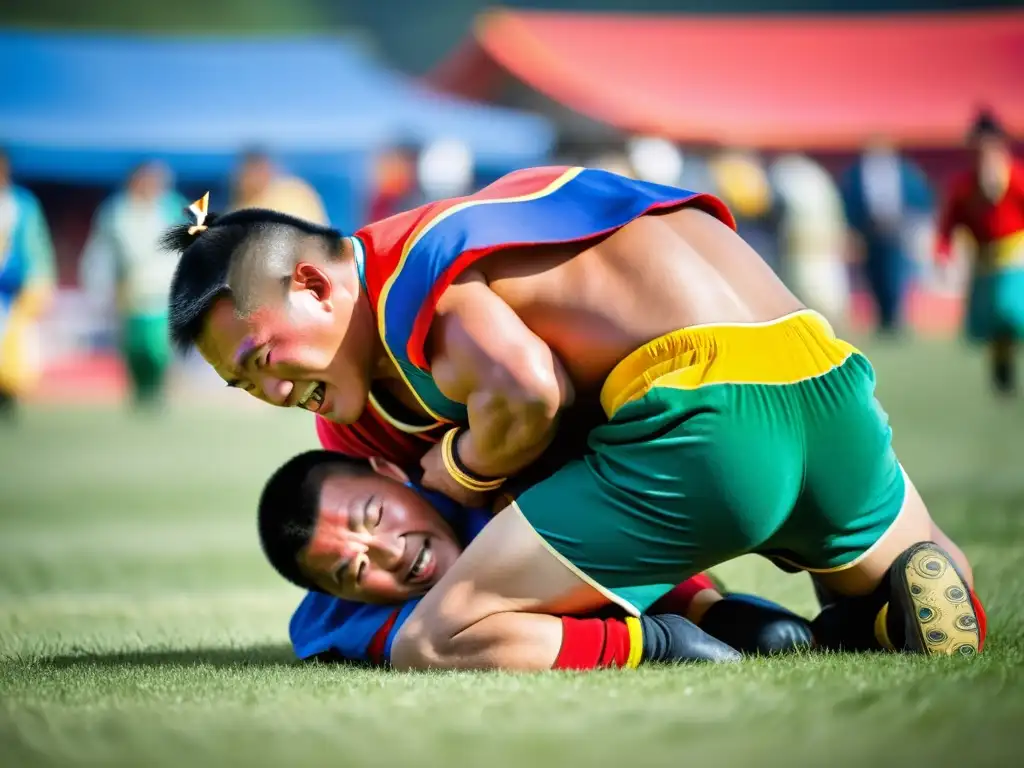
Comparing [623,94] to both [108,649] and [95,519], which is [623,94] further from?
[108,649]

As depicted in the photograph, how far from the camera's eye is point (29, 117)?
17.5m

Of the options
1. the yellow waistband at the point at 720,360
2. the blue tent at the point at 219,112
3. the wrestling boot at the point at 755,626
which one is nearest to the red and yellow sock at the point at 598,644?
the wrestling boot at the point at 755,626

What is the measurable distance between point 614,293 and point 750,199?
40.5 feet

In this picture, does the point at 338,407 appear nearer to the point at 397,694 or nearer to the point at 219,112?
the point at 397,694

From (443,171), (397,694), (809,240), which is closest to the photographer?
(397,694)

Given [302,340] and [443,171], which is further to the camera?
[443,171]

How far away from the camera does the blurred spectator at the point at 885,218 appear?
49.0 ft

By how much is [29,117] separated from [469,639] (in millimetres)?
16483

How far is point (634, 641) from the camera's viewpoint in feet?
8.75

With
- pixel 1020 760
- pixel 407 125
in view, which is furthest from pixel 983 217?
pixel 407 125

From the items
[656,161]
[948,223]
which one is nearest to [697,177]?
[656,161]

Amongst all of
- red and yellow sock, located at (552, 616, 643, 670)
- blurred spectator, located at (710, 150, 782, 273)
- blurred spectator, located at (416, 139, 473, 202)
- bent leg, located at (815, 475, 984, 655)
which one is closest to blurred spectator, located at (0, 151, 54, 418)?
blurred spectator, located at (416, 139, 473, 202)

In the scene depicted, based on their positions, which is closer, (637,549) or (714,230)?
(637,549)

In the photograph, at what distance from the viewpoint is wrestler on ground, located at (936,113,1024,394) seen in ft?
29.8
